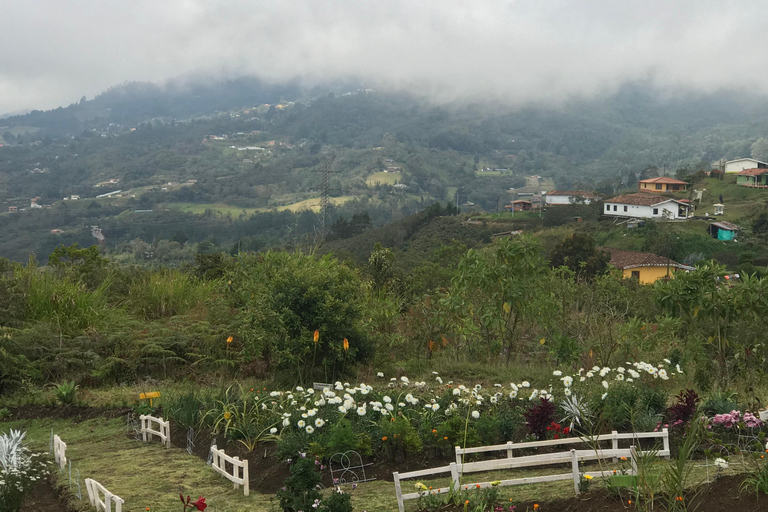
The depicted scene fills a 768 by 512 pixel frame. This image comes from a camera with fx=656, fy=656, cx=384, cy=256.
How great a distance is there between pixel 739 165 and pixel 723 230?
35671 millimetres

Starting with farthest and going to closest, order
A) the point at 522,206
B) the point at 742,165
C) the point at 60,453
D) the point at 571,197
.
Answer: the point at 522,206, the point at 571,197, the point at 742,165, the point at 60,453

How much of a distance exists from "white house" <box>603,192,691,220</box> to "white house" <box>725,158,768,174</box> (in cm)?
2197

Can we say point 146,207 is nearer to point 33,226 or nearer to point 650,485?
point 33,226

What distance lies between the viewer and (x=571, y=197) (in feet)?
304

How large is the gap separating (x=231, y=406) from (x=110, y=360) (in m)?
3.78

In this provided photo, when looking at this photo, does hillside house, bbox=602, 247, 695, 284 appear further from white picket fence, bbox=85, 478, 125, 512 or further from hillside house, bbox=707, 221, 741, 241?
white picket fence, bbox=85, 478, 125, 512

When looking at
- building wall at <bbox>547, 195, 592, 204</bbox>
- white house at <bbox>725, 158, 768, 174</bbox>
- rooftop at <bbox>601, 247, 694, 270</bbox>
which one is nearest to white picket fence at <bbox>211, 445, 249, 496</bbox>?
rooftop at <bbox>601, 247, 694, 270</bbox>

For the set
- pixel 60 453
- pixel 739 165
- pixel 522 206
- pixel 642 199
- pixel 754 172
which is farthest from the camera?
pixel 522 206

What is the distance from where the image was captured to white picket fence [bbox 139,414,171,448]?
6.51m

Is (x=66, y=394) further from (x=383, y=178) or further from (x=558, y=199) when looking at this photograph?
(x=383, y=178)

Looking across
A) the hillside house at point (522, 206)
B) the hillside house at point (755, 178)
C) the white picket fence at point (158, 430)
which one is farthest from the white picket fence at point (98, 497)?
the hillside house at point (522, 206)

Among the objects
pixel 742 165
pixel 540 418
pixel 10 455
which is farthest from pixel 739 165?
pixel 10 455

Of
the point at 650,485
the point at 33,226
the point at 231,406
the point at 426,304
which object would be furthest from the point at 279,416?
the point at 33,226

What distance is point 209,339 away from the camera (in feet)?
32.9
